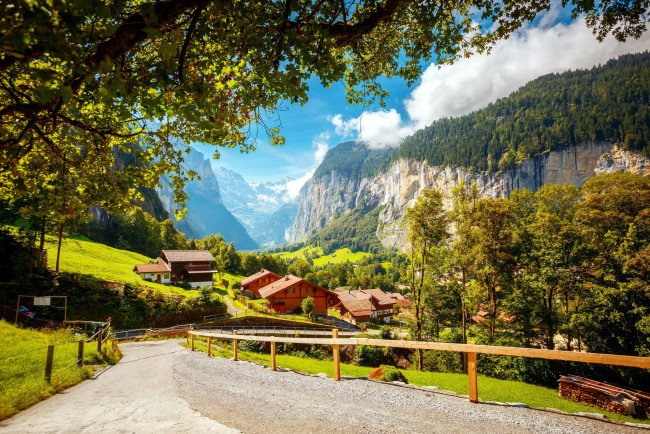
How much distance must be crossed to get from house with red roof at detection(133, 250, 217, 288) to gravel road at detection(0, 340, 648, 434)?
157 feet

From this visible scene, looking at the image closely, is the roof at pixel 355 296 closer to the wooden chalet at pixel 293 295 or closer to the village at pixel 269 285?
the village at pixel 269 285

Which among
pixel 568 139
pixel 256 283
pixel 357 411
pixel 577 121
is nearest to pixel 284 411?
pixel 357 411

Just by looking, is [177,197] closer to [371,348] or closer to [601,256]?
[371,348]

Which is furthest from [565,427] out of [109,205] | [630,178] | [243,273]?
[243,273]

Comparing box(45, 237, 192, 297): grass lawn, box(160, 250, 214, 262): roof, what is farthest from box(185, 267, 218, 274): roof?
box(45, 237, 192, 297): grass lawn

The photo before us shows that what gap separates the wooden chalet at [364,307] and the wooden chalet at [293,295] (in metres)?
12.4

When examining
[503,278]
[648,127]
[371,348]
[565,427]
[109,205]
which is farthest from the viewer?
[648,127]

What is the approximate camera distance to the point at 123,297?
28219 mm

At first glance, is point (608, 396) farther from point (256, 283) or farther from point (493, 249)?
point (256, 283)

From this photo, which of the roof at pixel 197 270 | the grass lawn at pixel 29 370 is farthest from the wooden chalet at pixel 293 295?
the grass lawn at pixel 29 370

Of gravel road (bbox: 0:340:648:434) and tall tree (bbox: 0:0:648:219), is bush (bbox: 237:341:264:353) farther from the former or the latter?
tall tree (bbox: 0:0:648:219)

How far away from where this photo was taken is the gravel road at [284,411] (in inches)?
146

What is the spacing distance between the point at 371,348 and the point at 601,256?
19.5 m

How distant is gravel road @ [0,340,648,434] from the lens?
3.70 meters
